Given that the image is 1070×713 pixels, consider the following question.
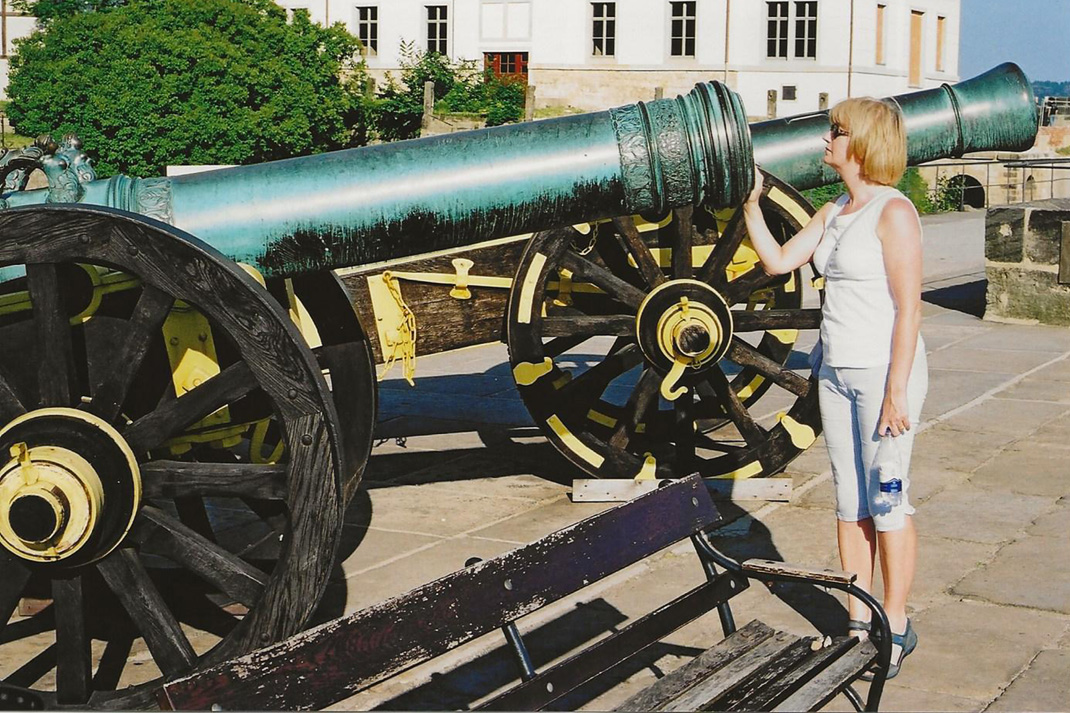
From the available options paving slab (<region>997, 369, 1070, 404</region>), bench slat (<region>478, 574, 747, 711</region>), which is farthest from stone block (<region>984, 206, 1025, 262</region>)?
bench slat (<region>478, 574, 747, 711</region>)

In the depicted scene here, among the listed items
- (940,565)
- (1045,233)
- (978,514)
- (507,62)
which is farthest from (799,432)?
(507,62)

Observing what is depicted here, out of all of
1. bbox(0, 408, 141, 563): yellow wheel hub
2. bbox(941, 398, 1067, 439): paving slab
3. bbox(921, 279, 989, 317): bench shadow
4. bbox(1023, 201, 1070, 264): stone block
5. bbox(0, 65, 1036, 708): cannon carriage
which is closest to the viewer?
bbox(0, 408, 141, 563): yellow wheel hub

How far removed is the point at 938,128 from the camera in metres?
6.00

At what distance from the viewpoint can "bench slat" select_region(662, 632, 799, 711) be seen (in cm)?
312

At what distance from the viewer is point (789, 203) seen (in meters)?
5.72

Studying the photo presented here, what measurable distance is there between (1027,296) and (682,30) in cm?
3092

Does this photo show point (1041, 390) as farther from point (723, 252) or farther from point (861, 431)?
point (861, 431)

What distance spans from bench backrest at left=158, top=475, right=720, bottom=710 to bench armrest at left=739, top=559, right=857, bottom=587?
A: 0.55 feet

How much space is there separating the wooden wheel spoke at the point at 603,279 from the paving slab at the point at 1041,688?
2104mm

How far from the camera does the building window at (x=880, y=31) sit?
4050 centimetres

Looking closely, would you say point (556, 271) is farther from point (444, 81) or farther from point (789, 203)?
point (444, 81)

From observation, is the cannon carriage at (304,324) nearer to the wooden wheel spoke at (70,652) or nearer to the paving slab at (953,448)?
the wooden wheel spoke at (70,652)

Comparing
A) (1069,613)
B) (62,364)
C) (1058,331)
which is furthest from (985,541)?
(1058,331)

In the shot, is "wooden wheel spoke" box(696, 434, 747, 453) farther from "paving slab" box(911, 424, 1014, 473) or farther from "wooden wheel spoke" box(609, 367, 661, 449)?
"paving slab" box(911, 424, 1014, 473)
